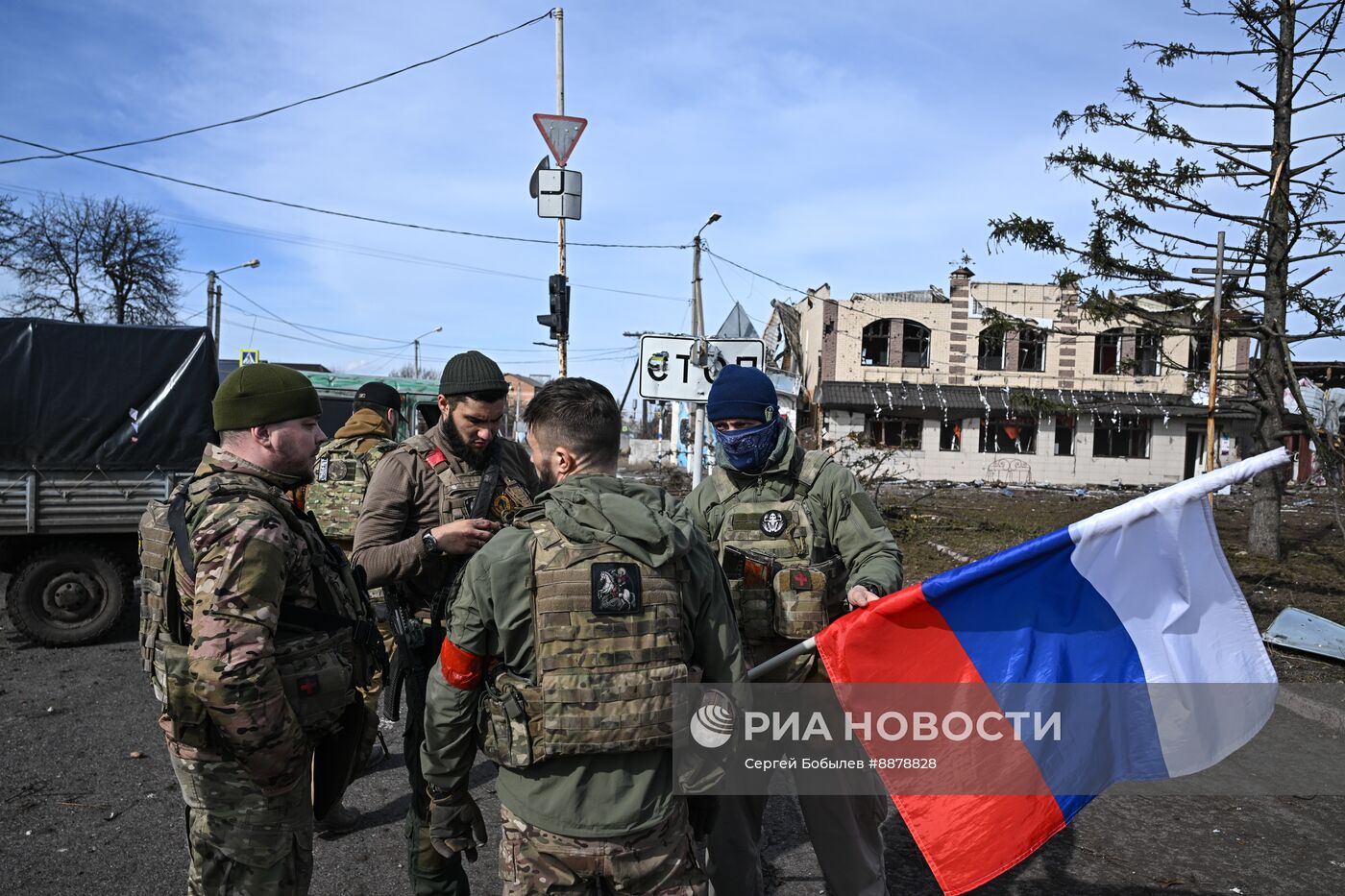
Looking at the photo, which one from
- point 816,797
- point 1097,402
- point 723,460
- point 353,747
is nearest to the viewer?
point 353,747

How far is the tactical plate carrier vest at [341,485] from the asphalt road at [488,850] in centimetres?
138

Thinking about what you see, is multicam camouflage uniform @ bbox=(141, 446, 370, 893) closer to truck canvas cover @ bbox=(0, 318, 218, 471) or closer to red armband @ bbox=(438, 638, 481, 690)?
red armband @ bbox=(438, 638, 481, 690)

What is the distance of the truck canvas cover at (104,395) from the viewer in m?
6.67

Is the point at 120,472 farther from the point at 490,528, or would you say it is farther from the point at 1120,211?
the point at 1120,211

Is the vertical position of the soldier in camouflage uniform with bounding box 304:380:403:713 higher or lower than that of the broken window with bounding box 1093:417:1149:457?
higher

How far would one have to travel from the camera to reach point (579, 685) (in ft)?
6.54

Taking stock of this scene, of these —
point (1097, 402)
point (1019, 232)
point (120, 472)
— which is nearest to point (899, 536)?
point (1019, 232)

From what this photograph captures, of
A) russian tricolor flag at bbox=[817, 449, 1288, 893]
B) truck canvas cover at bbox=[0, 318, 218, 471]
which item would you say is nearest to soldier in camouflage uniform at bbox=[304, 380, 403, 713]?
russian tricolor flag at bbox=[817, 449, 1288, 893]

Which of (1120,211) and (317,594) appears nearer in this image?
(317,594)

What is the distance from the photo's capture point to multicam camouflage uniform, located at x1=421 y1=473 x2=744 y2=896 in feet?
6.55

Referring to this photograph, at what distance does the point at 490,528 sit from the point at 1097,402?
34.7 meters

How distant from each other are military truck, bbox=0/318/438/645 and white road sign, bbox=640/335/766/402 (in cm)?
399

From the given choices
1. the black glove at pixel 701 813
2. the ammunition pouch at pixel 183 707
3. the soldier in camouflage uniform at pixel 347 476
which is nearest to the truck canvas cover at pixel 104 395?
the soldier in camouflage uniform at pixel 347 476

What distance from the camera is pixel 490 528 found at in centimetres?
313
